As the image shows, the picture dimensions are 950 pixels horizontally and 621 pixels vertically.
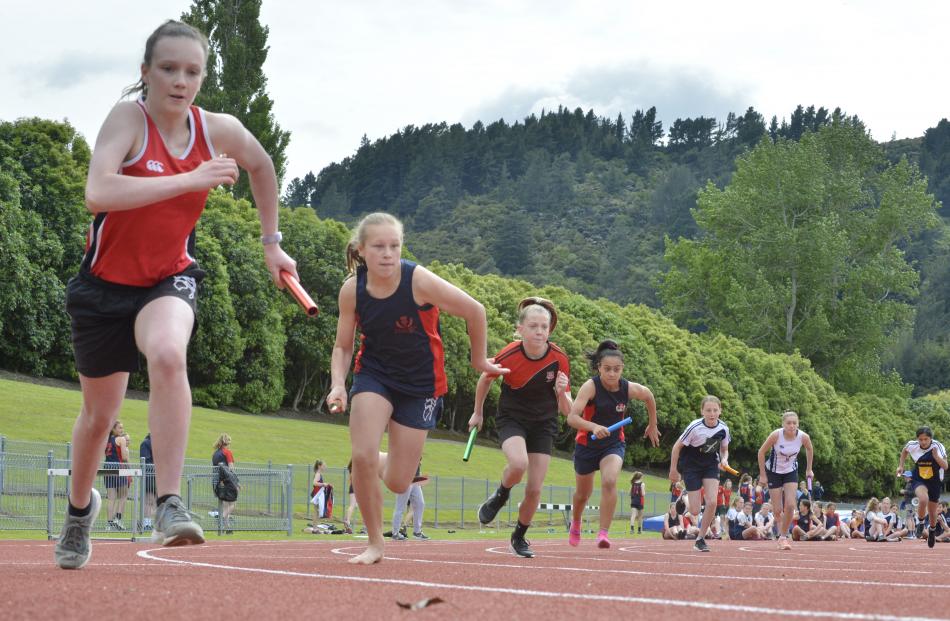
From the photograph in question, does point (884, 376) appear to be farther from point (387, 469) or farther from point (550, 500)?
point (387, 469)

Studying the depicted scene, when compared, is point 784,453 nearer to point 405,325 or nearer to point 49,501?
point 49,501

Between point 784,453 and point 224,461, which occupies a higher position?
point 784,453

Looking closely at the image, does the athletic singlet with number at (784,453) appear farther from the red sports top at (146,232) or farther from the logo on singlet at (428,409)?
the red sports top at (146,232)

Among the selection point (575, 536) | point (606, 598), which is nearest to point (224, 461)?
point (575, 536)

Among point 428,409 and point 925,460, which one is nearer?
point 428,409

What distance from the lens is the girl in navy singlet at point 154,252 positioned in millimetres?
5629

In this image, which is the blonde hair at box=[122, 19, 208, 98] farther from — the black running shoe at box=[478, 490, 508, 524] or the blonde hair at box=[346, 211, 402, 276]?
the black running shoe at box=[478, 490, 508, 524]

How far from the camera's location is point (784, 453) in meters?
18.8

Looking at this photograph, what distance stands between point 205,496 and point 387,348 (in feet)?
51.9

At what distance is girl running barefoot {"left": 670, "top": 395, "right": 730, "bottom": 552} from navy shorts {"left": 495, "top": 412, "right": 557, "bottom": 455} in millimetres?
4759

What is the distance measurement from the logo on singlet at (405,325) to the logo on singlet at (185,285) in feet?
7.58

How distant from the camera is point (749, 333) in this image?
292ft

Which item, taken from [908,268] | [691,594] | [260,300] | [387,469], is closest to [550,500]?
[260,300]

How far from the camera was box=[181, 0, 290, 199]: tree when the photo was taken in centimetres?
7306
